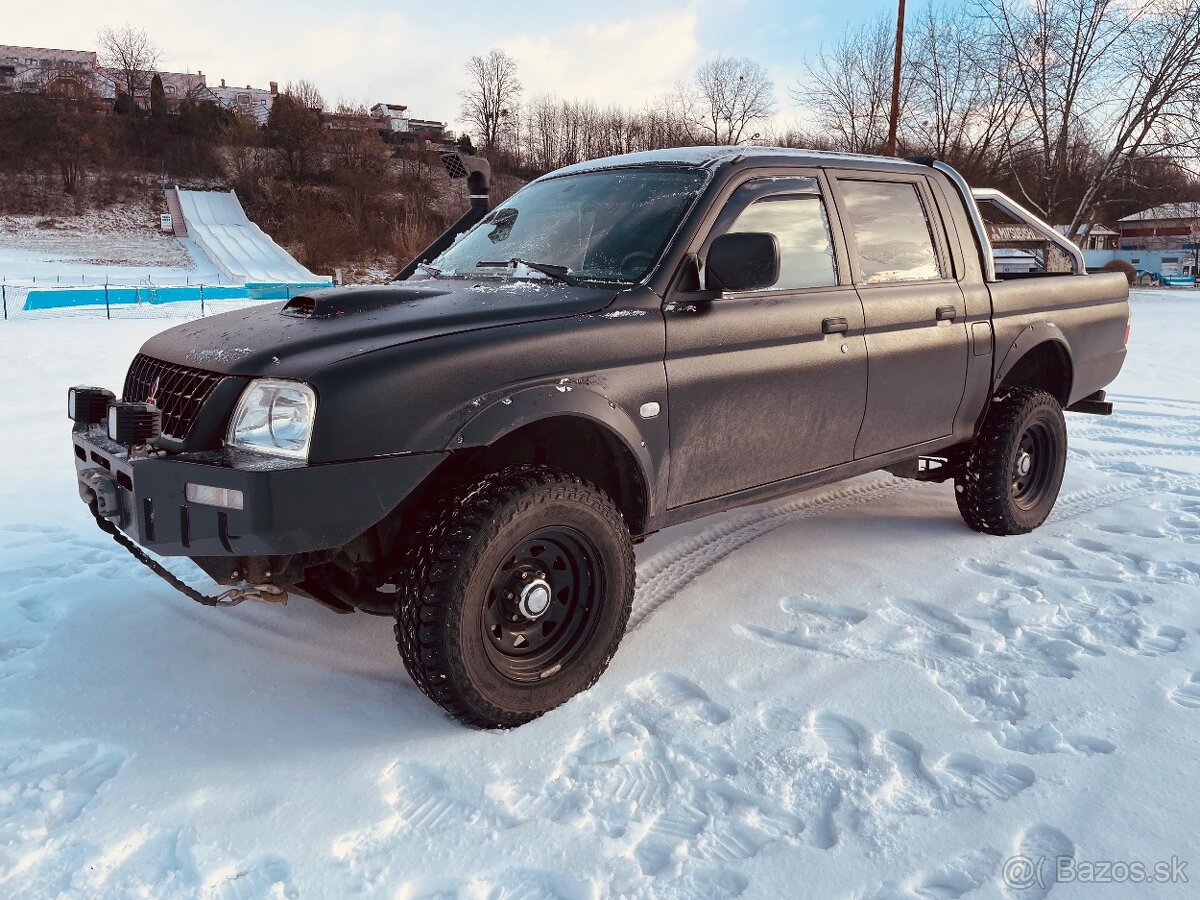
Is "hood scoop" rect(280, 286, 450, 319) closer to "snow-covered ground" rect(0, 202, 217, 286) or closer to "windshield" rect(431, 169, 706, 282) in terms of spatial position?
"windshield" rect(431, 169, 706, 282)

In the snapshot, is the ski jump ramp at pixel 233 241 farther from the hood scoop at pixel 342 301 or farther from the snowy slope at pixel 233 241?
the hood scoop at pixel 342 301

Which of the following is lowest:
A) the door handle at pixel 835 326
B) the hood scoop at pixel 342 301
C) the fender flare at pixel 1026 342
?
the fender flare at pixel 1026 342

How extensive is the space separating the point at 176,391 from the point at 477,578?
3.62ft

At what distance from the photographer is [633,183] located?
3617 millimetres

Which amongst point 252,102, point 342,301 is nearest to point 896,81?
point 342,301

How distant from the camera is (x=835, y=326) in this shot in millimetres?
3631

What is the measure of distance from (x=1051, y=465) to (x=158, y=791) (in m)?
4.42

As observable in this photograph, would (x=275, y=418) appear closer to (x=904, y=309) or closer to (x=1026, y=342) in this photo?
(x=904, y=309)

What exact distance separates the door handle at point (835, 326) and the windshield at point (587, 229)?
29.5 inches

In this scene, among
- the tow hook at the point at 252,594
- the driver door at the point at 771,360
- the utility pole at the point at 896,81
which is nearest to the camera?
the tow hook at the point at 252,594

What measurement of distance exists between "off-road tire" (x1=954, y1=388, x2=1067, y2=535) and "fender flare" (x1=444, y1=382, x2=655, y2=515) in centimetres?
225

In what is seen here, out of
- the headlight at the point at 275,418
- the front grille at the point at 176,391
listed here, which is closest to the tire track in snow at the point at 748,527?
the headlight at the point at 275,418

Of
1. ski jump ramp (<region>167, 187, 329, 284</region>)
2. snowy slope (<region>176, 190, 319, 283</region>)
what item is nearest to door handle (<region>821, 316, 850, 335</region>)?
ski jump ramp (<region>167, 187, 329, 284</region>)

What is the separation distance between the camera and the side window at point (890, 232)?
3.88m
